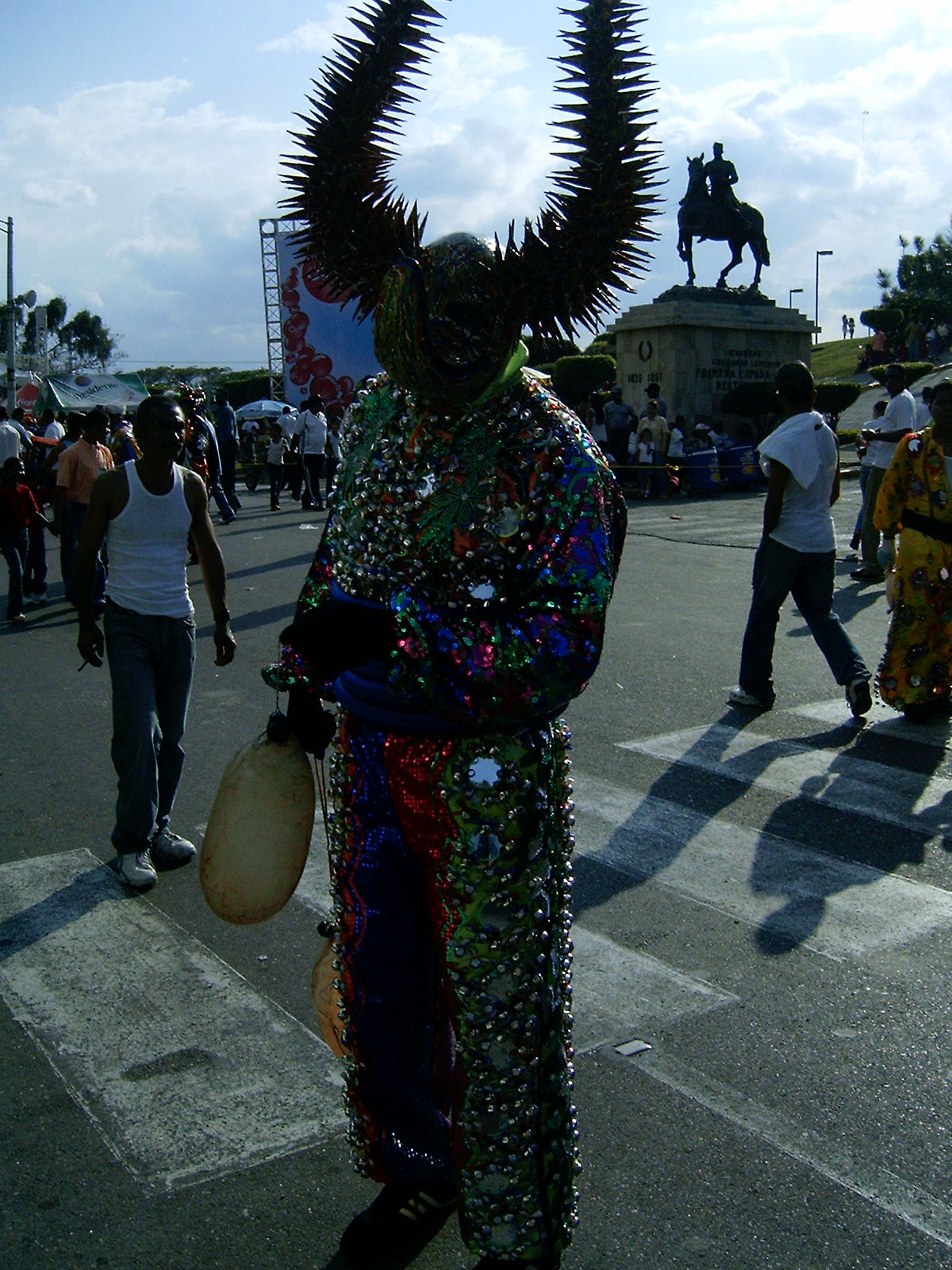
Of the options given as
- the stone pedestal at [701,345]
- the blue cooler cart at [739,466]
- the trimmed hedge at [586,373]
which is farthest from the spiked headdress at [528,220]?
the trimmed hedge at [586,373]

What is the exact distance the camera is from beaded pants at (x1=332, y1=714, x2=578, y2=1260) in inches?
85.9

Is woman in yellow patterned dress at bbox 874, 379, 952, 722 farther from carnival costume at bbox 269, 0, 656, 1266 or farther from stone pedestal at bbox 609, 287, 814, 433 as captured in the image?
stone pedestal at bbox 609, 287, 814, 433

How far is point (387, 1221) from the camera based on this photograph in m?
2.54

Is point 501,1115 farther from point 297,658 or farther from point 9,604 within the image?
point 9,604

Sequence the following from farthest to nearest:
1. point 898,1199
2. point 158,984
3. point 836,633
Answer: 1. point 836,633
2. point 158,984
3. point 898,1199

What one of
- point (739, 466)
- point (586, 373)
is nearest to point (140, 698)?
point (739, 466)

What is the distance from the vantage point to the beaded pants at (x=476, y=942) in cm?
218

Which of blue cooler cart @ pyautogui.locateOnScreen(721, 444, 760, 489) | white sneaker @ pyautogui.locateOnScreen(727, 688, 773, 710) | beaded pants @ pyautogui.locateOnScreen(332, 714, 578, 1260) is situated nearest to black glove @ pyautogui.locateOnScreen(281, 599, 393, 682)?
beaded pants @ pyautogui.locateOnScreen(332, 714, 578, 1260)

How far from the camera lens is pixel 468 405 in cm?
218

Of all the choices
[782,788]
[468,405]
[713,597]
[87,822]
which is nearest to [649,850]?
[782,788]

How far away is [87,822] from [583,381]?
87.8 ft

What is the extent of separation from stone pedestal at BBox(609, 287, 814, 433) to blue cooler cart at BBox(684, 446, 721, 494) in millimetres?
3393

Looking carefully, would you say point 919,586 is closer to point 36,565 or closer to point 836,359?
point 36,565

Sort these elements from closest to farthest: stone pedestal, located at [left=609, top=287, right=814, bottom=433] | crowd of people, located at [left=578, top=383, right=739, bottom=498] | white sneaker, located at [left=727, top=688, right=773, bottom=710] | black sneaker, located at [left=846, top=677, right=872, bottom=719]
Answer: black sneaker, located at [left=846, top=677, right=872, bottom=719] < white sneaker, located at [left=727, top=688, right=773, bottom=710] < crowd of people, located at [left=578, top=383, right=739, bottom=498] < stone pedestal, located at [left=609, top=287, right=814, bottom=433]
